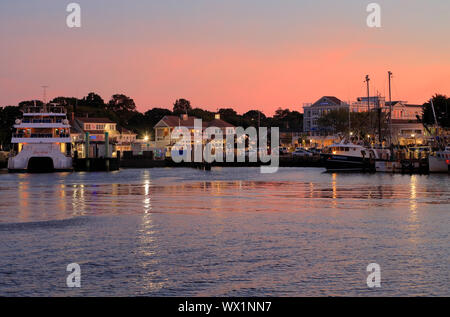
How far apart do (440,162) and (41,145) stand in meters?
54.9

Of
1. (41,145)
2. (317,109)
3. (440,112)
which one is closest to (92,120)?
(41,145)

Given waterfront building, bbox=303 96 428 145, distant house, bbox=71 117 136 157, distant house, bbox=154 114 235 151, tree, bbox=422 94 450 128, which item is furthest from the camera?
waterfront building, bbox=303 96 428 145

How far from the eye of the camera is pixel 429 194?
1971 inches

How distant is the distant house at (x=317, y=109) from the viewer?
597 feet

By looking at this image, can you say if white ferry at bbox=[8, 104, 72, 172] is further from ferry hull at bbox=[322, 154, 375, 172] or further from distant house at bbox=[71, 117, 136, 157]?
distant house at bbox=[71, 117, 136, 157]

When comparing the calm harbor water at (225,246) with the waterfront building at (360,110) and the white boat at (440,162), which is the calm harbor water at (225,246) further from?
the waterfront building at (360,110)

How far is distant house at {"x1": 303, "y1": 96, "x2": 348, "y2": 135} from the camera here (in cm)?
18200

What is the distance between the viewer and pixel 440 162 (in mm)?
Result: 82938

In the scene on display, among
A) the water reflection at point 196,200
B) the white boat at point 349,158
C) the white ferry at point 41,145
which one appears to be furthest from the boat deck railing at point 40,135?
the white boat at point 349,158

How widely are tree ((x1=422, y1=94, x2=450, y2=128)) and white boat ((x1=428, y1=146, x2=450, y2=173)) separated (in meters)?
24.4

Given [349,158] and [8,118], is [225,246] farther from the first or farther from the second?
[8,118]

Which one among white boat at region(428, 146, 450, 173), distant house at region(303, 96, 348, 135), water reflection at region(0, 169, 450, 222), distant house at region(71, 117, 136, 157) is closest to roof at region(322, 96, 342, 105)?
distant house at region(303, 96, 348, 135)
